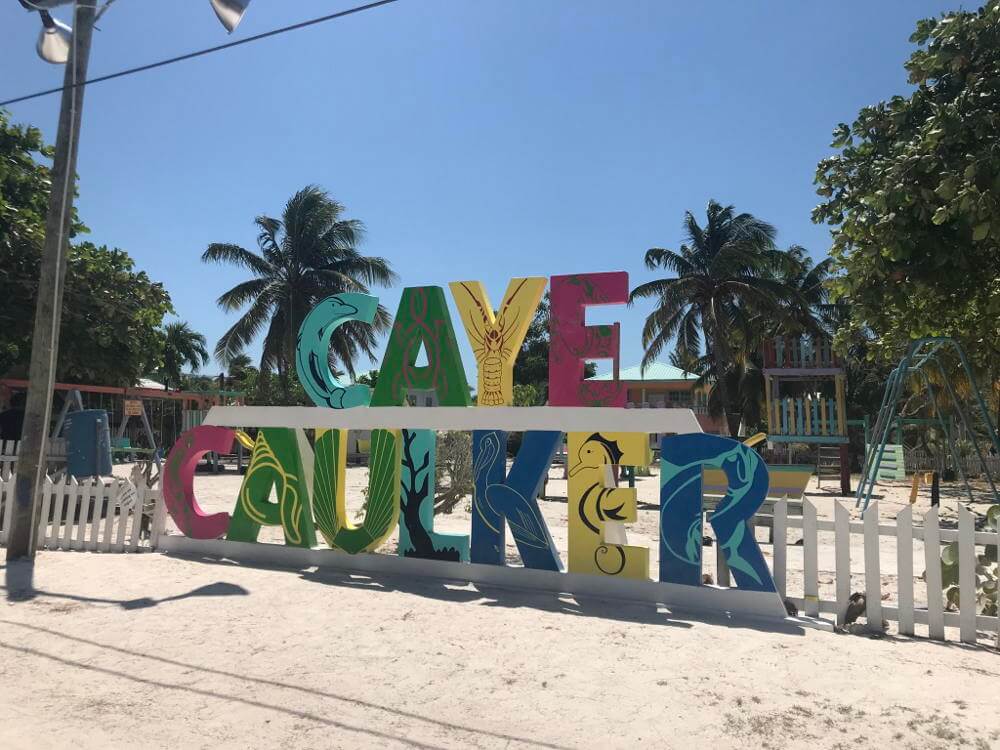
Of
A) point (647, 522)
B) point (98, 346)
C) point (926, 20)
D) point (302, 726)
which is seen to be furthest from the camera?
point (98, 346)

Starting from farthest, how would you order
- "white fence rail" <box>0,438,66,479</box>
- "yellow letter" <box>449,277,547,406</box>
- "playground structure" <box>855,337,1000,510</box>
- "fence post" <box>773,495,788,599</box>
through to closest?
"white fence rail" <box>0,438,66,479</box>, "playground structure" <box>855,337,1000,510</box>, "yellow letter" <box>449,277,547,406</box>, "fence post" <box>773,495,788,599</box>

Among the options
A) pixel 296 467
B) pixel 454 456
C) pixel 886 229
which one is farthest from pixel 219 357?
pixel 886 229

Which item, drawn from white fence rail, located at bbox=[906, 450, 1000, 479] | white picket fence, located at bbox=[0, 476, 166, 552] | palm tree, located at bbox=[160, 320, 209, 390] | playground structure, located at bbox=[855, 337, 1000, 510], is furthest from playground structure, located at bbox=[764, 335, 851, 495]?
palm tree, located at bbox=[160, 320, 209, 390]

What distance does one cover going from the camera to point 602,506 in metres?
7.15

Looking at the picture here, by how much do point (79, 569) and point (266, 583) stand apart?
2.23 metres

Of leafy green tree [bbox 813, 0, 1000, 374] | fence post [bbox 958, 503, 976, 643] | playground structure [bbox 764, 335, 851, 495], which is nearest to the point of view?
fence post [bbox 958, 503, 976, 643]

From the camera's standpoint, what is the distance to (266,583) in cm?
751

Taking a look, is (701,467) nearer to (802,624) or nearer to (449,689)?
(802,624)

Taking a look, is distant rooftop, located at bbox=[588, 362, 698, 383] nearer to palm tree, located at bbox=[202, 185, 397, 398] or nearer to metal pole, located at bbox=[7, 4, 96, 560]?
palm tree, located at bbox=[202, 185, 397, 398]

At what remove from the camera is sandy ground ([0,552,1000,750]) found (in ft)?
13.2

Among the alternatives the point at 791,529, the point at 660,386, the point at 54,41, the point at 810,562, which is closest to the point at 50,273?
the point at 54,41

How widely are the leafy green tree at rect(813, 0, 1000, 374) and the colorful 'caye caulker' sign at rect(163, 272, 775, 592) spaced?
395 cm

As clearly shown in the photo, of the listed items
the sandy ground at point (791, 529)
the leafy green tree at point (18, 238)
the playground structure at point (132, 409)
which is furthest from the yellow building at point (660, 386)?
the leafy green tree at point (18, 238)

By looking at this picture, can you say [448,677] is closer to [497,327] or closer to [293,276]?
[497,327]
